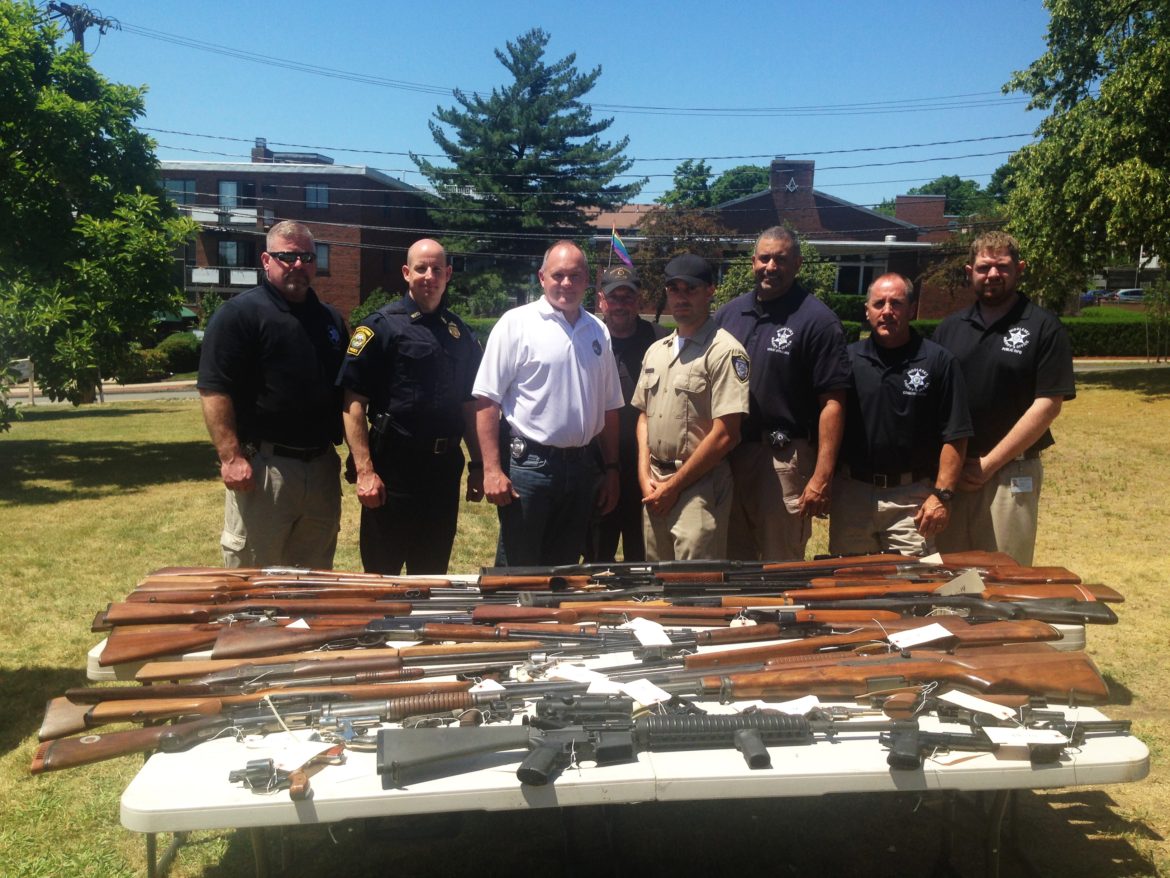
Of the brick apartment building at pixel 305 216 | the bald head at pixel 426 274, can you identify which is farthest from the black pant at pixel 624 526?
the brick apartment building at pixel 305 216

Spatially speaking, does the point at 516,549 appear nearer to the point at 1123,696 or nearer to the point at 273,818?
the point at 273,818

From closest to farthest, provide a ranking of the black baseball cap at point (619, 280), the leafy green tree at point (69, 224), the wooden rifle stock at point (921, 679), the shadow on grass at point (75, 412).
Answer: the wooden rifle stock at point (921, 679)
the black baseball cap at point (619, 280)
the leafy green tree at point (69, 224)
the shadow on grass at point (75, 412)

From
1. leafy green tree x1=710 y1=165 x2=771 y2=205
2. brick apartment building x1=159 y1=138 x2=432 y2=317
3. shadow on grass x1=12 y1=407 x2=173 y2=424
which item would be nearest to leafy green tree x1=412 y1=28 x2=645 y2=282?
brick apartment building x1=159 y1=138 x2=432 y2=317

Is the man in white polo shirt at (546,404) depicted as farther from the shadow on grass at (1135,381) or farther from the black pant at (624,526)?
the shadow on grass at (1135,381)

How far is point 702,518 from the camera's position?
4520 mm

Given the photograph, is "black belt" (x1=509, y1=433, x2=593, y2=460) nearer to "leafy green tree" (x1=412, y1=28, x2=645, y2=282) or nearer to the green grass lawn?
the green grass lawn

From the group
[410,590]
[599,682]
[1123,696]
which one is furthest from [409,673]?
[1123,696]

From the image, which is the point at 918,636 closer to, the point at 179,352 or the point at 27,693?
the point at 27,693

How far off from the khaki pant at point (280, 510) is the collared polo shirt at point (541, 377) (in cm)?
97

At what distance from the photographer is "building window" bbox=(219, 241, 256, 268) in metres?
47.6

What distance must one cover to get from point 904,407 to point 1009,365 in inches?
24.3

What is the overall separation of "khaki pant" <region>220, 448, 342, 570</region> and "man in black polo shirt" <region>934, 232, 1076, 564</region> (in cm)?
329

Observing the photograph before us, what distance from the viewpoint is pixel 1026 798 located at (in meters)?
3.83

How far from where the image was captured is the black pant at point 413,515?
15.6ft
